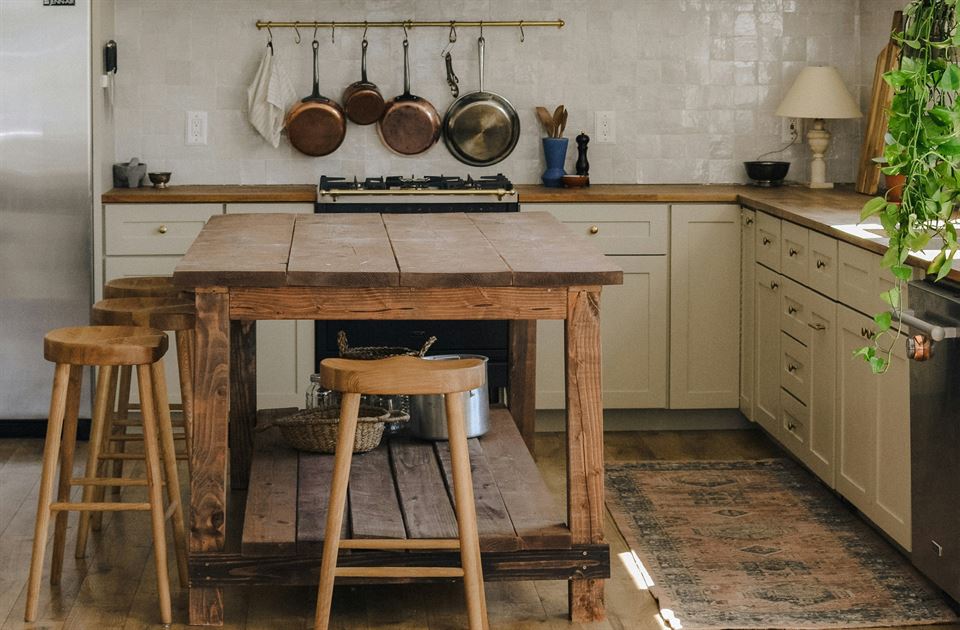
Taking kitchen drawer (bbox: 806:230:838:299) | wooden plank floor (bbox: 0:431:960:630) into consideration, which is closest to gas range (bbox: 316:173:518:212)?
kitchen drawer (bbox: 806:230:838:299)

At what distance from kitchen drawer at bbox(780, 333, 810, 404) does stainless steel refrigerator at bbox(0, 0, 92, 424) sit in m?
2.58

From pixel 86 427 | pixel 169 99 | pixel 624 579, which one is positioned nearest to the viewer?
pixel 624 579

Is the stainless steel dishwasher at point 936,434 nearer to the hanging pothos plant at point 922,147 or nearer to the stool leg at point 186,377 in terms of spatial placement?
the hanging pothos plant at point 922,147

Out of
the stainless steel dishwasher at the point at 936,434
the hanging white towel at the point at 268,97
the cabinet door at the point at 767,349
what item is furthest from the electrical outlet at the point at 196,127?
the stainless steel dishwasher at the point at 936,434

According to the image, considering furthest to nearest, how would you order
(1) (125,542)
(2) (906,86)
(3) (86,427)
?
(3) (86,427) → (1) (125,542) → (2) (906,86)

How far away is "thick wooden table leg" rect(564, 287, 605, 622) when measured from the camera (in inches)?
111

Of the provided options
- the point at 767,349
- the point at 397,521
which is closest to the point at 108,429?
the point at 397,521

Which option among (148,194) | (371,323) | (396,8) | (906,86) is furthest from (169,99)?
(906,86)

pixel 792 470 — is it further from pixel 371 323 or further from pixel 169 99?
pixel 169 99

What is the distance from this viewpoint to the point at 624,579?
10.8ft

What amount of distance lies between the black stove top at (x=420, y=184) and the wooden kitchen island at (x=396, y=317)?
1621 mm

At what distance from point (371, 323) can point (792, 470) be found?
5.44ft

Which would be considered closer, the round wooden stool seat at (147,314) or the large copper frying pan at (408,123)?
the round wooden stool seat at (147,314)

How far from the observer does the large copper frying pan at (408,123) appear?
527 cm
